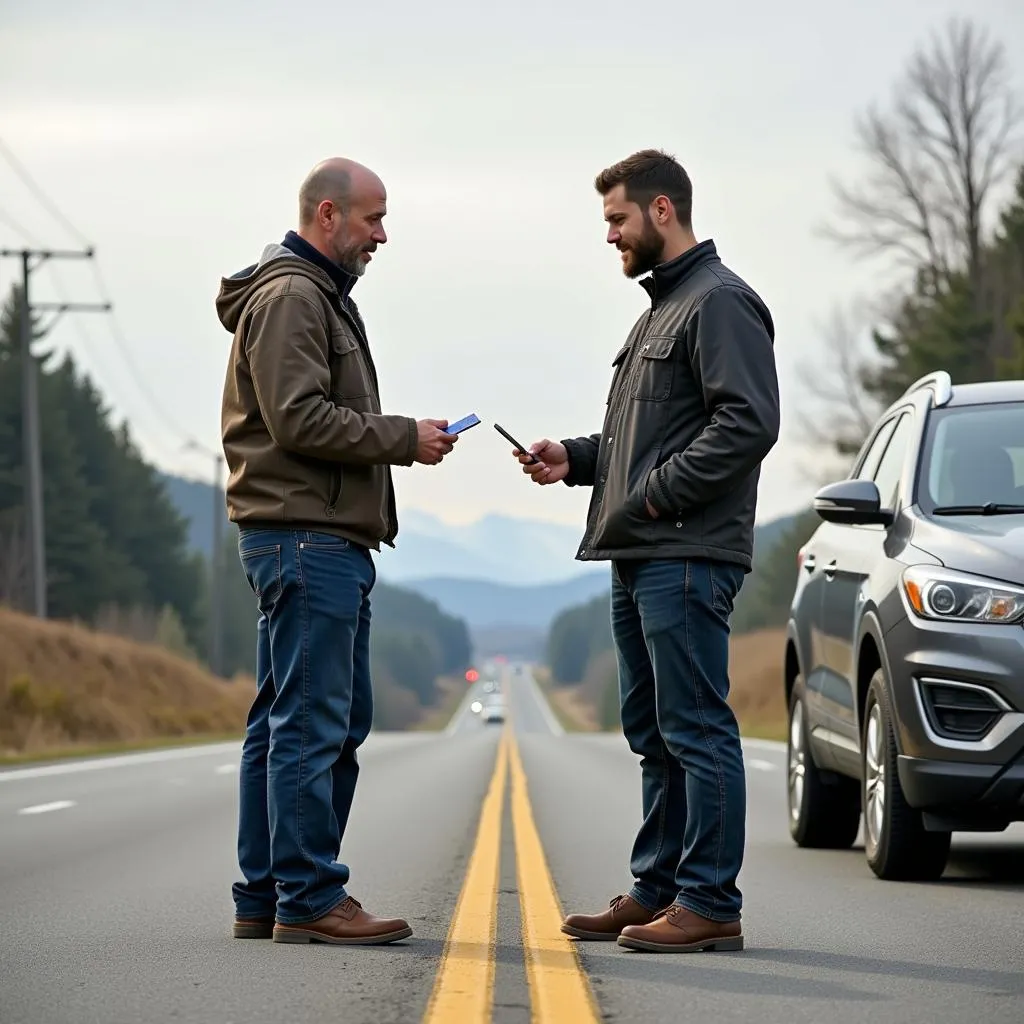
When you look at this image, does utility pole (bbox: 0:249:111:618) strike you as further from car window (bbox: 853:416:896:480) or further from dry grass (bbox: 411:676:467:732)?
dry grass (bbox: 411:676:467:732)

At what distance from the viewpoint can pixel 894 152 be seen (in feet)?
165

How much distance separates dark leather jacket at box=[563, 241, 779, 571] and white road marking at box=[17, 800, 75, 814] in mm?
7387

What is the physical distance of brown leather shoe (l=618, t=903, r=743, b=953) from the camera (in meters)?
5.71

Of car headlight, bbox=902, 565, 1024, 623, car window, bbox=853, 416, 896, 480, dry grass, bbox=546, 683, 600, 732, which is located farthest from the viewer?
dry grass, bbox=546, 683, 600, 732

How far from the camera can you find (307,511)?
5.82 m

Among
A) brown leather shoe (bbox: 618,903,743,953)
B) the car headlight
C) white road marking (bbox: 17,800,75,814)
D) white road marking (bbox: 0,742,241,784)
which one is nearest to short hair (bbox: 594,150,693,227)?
the car headlight

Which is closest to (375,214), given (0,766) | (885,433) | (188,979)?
(188,979)

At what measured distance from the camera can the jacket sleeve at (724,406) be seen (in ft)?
19.0

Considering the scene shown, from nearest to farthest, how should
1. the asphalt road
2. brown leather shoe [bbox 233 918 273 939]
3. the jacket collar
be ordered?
the asphalt road, brown leather shoe [bbox 233 918 273 939], the jacket collar

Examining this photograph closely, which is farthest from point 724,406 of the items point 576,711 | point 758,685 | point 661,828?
point 576,711

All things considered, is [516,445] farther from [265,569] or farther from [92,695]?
[92,695]

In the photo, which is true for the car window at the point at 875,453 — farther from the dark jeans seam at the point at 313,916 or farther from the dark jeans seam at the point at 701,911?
the dark jeans seam at the point at 313,916

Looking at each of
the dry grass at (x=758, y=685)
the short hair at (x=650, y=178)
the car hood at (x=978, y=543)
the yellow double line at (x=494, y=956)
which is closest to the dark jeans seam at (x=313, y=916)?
the yellow double line at (x=494, y=956)

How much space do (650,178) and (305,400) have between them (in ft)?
4.27
